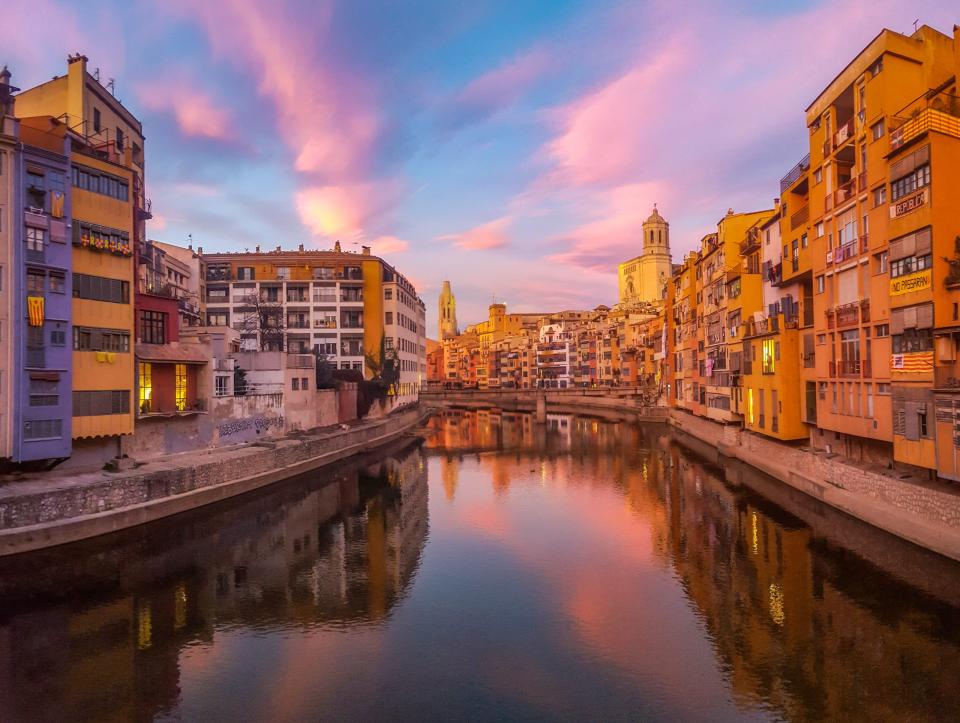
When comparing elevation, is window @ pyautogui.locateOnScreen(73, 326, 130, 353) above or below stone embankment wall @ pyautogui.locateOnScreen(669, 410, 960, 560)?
above

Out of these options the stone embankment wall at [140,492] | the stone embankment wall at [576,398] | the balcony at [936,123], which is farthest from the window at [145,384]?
the stone embankment wall at [576,398]

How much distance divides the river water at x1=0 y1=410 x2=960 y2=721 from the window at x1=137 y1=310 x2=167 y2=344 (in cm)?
1189

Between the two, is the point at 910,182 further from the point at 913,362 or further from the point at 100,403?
the point at 100,403

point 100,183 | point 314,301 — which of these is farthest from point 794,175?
point 314,301

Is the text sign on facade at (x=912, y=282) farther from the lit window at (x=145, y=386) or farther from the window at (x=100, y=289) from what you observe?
the lit window at (x=145, y=386)

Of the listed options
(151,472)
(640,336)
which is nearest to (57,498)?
(151,472)

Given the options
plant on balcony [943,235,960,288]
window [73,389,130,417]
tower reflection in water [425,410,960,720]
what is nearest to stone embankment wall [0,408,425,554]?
window [73,389,130,417]

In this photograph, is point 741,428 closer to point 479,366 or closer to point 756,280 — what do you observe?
point 756,280

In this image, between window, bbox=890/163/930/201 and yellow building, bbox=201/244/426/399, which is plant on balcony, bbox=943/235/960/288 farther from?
yellow building, bbox=201/244/426/399

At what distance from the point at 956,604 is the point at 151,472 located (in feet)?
113

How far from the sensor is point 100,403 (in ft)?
106

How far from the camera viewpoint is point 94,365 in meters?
32.1

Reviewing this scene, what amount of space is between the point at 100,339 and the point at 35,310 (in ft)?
12.6

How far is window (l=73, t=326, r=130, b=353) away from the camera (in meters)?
31.6
